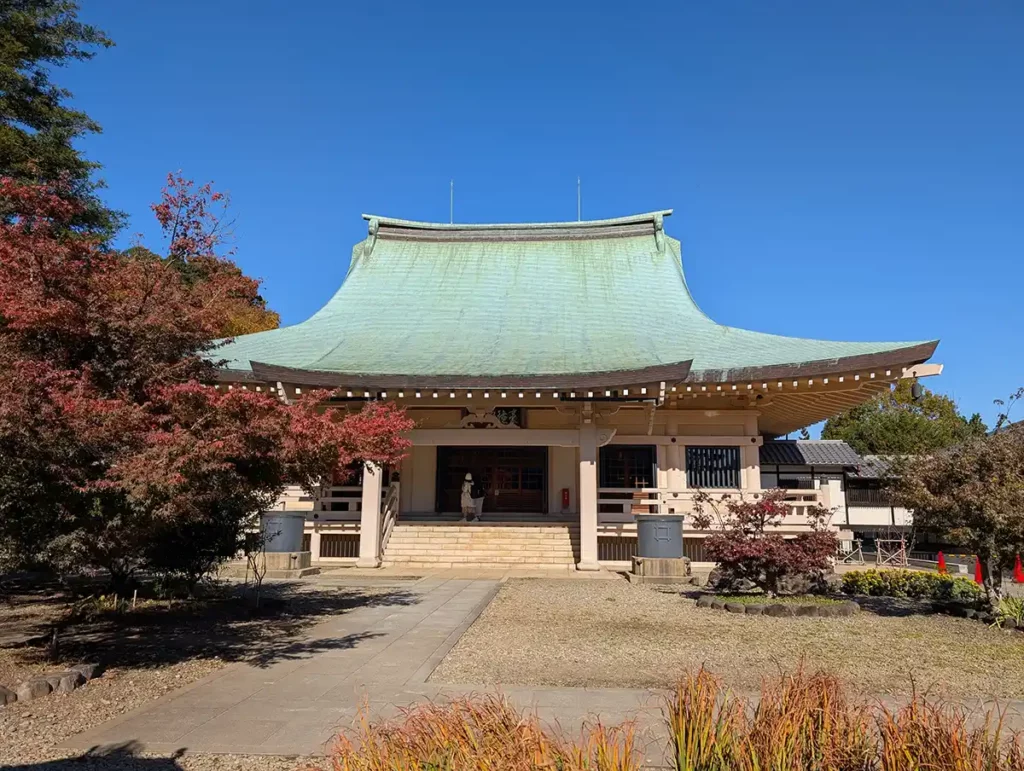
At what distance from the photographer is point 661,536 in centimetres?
1416

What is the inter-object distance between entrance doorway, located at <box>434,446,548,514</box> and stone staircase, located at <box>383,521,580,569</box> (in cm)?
289

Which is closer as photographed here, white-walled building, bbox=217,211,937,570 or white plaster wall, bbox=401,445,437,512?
white-walled building, bbox=217,211,937,570

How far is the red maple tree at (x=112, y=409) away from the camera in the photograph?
18.9ft

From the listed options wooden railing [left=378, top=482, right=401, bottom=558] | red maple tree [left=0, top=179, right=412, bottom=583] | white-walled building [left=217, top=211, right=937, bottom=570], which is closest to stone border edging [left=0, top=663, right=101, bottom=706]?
red maple tree [left=0, top=179, right=412, bottom=583]

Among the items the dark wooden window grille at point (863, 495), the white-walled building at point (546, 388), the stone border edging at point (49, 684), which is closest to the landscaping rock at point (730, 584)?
the white-walled building at point (546, 388)

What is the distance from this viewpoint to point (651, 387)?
14961mm

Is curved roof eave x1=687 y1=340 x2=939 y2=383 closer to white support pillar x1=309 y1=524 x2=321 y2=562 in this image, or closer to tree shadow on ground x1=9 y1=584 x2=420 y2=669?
tree shadow on ground x1=9 y1=584 x2=420 y2=669

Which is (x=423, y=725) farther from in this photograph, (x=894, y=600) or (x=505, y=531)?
(x=505, y=531)

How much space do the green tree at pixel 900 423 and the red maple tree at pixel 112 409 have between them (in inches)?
1457

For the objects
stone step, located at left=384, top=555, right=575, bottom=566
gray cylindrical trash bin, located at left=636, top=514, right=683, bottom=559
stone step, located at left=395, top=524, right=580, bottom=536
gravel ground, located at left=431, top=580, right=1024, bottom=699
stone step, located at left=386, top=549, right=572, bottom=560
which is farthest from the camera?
stone step, located at left=395, top=524, right=580, bottom=536

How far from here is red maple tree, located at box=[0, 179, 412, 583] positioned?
227 inches

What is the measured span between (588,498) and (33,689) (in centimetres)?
1151

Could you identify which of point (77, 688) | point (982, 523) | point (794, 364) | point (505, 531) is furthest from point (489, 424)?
point (77, 688)

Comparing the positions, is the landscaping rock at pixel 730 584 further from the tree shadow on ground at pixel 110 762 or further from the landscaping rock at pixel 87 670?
the tree shadow on ground at pixel 110 762
